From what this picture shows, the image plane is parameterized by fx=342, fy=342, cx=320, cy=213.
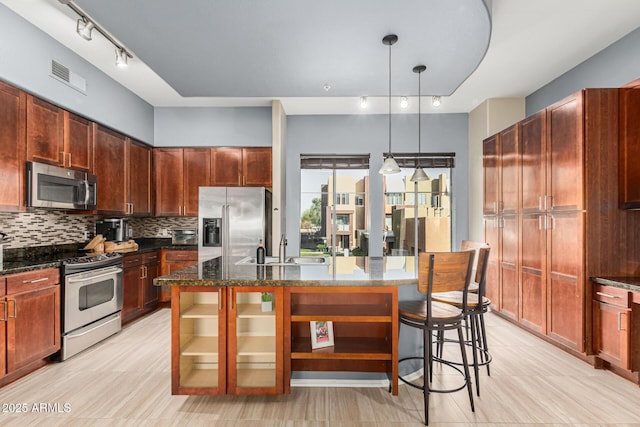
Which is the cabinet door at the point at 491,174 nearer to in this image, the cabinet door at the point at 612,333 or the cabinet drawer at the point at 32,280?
the cabinet door at the point at 612,333

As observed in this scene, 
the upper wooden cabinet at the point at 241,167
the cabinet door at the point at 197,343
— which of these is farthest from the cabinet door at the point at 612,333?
the upper wooden cabinet at the point at 241,167

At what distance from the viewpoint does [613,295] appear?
2713 millimetres

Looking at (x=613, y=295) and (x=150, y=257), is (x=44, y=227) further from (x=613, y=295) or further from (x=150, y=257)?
(x=613, y=295)

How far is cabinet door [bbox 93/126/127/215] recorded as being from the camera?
155 inches

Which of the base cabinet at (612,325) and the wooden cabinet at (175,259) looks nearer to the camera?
the base cabinet at (612,325)

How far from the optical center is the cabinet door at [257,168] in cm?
503

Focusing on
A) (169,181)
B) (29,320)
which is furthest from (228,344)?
(169,181)

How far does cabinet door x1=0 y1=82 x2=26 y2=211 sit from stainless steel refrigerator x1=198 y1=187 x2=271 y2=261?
2.04 metres

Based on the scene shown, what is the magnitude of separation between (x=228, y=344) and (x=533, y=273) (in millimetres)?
3166

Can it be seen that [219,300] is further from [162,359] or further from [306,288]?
[162,359]

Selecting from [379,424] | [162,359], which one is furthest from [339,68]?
[162,359]

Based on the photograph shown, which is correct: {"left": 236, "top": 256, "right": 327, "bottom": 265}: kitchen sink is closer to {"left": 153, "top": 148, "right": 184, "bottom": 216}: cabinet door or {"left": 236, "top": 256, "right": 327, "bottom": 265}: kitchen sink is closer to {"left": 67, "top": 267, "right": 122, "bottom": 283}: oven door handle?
{"left": 67, "top": 267, "right": 122, "bottom": 283}: oven door handle

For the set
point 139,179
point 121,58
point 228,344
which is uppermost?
point 121,58

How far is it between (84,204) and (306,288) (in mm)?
2822
